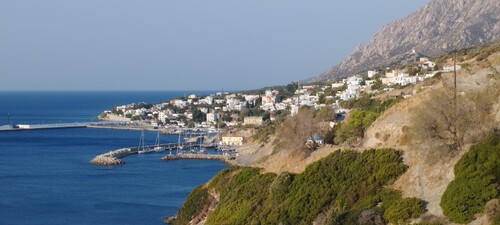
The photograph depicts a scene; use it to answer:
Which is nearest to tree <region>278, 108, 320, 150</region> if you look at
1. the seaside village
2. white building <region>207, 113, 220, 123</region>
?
the seaside village

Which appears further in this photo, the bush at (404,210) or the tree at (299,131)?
the tree at (299,131)

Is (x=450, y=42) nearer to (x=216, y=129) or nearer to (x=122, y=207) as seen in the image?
(x=216, y=129)

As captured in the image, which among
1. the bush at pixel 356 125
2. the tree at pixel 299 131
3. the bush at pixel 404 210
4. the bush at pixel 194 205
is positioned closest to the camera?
the bush at pixel 404 210

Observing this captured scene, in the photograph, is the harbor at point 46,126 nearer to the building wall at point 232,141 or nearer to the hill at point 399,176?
the building wall at point 232,141

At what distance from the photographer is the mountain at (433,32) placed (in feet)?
399

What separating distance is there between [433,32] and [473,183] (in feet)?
421

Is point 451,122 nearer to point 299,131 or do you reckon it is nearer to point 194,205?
point 299,131

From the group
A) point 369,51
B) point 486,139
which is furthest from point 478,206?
point 369,51

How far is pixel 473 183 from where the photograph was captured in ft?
53.3

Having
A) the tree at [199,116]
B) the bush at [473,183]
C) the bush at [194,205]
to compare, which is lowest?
the tree at [199,116]

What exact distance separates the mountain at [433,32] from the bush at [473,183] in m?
99.2

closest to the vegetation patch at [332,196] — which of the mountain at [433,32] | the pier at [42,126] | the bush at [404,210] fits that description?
the bush at [404,210]

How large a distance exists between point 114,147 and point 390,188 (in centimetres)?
6680

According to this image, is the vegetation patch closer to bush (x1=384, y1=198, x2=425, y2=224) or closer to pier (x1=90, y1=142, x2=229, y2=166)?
bush (x1=384, y1=198, x2=425, y2=224)
